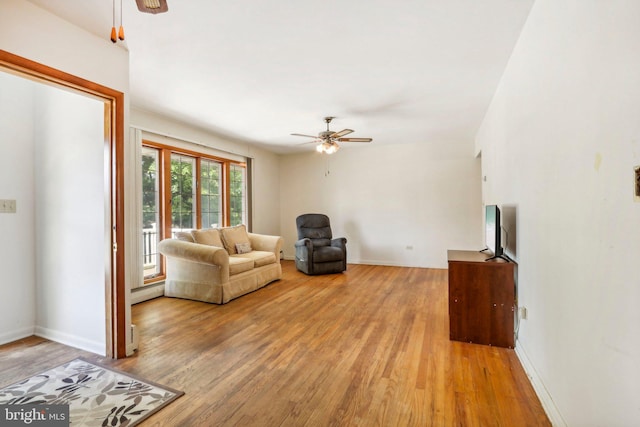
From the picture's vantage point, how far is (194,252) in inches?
146

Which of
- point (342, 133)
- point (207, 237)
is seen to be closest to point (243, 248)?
point (207, 237)

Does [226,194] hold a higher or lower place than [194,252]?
higher

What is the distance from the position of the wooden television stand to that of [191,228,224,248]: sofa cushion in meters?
3.21

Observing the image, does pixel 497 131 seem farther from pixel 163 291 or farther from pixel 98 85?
pixel 163 291

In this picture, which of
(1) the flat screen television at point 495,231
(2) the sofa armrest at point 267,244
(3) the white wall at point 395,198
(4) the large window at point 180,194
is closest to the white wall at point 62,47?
(4) the large window at point 180,194

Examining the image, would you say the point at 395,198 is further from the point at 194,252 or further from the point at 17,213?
the point at 17,213

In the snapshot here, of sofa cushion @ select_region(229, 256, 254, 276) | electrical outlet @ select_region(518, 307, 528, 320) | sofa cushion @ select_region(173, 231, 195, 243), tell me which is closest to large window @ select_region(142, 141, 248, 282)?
sofa cushion @ select_region(173, 231, 195, 243)

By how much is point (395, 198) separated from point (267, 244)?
280 cm

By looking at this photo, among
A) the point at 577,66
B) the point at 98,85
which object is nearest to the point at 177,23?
the point at 98,85

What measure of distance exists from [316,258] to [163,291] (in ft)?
7.88

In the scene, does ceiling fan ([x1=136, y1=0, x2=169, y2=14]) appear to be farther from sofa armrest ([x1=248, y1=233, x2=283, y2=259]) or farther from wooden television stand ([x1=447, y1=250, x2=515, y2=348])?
sofa armrest ([x1=248, y1=233, x2=283, y2=259])

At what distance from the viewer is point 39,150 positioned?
9.24 feet

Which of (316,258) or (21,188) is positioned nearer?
(21,188)

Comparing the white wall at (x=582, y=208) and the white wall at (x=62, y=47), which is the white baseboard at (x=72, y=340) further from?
the white wall at (x=582, y=208)
